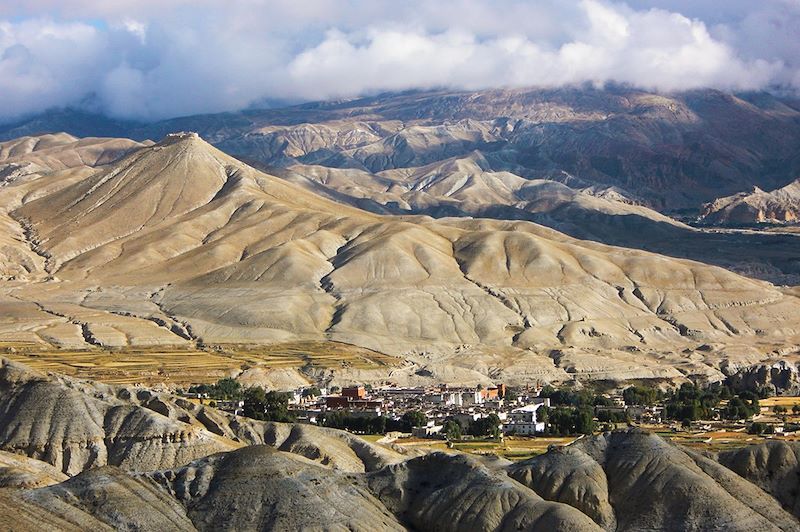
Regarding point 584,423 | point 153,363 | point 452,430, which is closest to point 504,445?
point 452,430

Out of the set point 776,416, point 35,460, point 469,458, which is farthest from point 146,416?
point 776,416

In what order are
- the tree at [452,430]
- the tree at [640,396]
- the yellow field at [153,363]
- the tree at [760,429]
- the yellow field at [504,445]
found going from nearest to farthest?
1. the yellow field at [504,445]
2. the tree at [760,429]
3. the tree at [452,430]
4. the tree at [640,396]
5. the yellow field at [153,363]

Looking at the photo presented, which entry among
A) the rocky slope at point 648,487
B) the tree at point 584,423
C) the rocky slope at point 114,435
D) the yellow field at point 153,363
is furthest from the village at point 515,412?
the rocky slope at point 648,487

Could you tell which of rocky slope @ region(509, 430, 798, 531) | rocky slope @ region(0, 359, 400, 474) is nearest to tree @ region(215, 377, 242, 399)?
rocky slope @ region(0, 359, 400, 474)

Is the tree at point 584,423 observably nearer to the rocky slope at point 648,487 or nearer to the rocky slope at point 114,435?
the rocky slope at point 114,435

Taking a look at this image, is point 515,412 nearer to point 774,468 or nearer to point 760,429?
point 760,429

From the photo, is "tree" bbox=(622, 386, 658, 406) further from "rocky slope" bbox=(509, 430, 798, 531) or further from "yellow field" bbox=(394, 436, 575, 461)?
"rocky slope" bbox=(509, 430, 798, 531)
